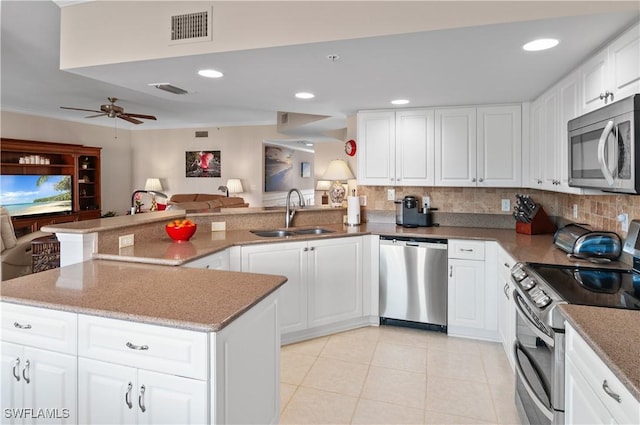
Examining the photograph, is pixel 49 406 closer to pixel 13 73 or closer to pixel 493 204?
pixel 493 204

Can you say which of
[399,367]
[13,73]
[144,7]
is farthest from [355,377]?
[13,73]

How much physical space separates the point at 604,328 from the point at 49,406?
Result: 2.12 meters

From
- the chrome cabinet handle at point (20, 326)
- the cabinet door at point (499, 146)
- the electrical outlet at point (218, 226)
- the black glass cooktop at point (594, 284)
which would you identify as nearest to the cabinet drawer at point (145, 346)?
the chrome cabinet handle at point (20, 326)

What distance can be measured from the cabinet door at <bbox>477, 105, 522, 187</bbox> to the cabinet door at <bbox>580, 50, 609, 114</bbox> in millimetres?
1277

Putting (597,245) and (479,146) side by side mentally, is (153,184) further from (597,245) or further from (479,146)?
(597,245)

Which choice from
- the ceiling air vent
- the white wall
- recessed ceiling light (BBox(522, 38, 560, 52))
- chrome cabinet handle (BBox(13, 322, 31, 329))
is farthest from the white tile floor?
the white wall

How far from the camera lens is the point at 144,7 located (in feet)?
7.77

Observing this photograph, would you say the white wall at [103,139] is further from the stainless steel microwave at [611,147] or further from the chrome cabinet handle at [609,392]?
the chrome cabinet handle at [609,392]

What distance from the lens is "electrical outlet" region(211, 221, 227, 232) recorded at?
141 inches

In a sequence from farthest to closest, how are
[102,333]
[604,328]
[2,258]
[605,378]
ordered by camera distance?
[2,258]
[102,333]
[604,328]
[605,378]

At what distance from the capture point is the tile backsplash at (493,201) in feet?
8.98

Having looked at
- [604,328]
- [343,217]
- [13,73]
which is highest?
[13,73]

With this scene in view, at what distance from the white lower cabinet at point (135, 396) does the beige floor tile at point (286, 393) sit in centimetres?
104

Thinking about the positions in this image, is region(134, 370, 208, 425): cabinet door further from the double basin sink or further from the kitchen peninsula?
the double basin sink
